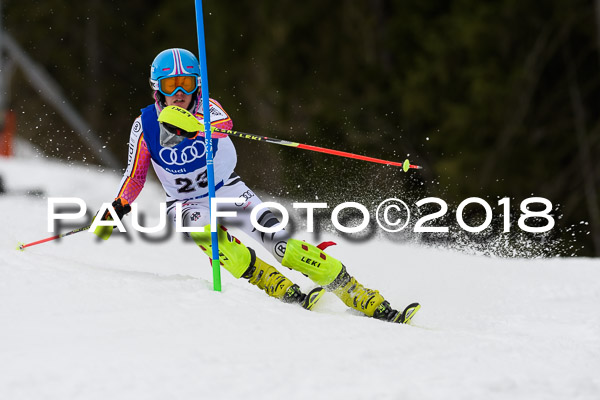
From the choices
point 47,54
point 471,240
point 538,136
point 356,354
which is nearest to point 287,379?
point 356,354

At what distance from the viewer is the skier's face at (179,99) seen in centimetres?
503

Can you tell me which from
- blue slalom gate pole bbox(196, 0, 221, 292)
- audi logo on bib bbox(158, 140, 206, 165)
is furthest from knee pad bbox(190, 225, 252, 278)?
audi logo on bib bbox(158, 140, 206, 165)

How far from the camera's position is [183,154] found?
5.10m

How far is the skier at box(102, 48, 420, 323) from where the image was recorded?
5.00m

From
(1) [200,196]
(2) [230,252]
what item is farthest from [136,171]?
(2) [230,252]

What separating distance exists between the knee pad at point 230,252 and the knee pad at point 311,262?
0.78ft

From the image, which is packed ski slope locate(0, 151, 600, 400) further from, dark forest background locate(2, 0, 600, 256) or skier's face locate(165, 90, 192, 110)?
dark forest background locate(2, 0, 600, 256)

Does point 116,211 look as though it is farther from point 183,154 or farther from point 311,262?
point 311,262

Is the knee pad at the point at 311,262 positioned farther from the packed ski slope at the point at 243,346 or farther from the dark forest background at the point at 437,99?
the dark forest background at the point at 437,99

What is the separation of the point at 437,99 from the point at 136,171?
511 inches

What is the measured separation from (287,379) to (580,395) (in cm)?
115

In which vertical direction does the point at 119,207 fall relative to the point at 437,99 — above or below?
below

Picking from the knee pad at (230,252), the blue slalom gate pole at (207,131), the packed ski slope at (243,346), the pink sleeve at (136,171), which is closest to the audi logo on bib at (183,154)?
the pink sleeve at (136,171)

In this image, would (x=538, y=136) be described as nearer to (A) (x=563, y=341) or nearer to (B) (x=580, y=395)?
(A) (x=563, y=341)
